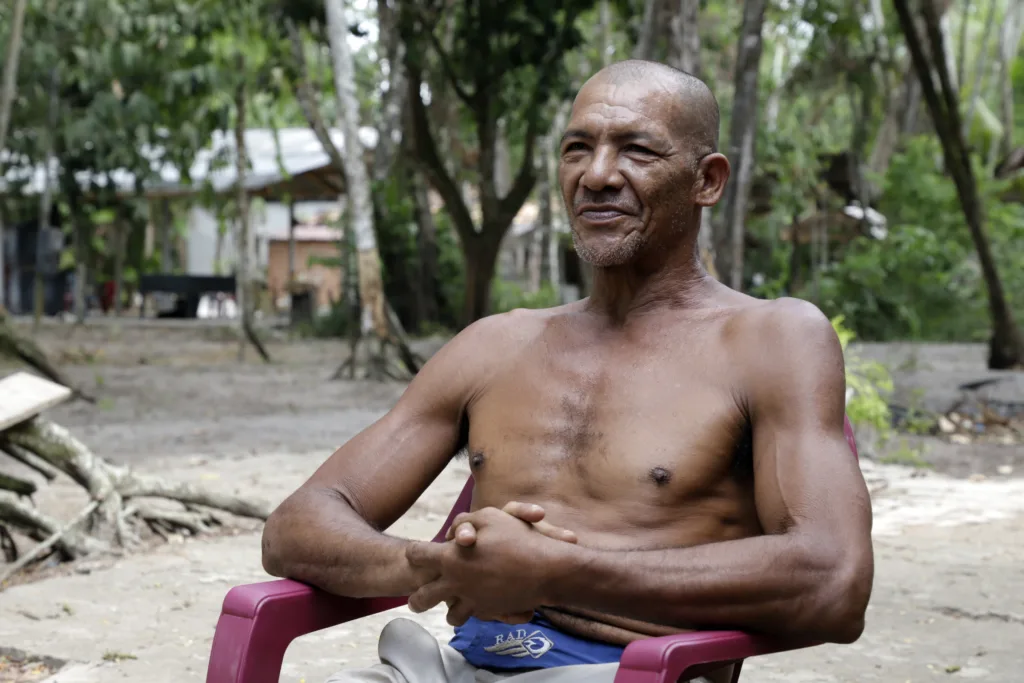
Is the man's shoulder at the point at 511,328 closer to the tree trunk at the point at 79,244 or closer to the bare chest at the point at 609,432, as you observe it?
the bare chest at the point at 609,432

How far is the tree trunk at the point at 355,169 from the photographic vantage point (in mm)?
11641

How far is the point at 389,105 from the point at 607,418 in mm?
15053

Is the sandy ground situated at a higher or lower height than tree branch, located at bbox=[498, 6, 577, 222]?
lower

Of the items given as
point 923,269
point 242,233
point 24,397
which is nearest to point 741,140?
point 24,397

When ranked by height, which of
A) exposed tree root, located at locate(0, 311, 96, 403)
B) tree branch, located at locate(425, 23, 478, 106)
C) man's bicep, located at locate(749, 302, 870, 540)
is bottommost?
exposed tree root, located at locate(0, 311, 96, 403)

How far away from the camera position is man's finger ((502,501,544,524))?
1.93 meters

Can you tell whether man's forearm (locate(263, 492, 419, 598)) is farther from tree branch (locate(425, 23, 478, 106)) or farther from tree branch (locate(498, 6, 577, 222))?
tree branch (locate(425, 23, 478, 106))

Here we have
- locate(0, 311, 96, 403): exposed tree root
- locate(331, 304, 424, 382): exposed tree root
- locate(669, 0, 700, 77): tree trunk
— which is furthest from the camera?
locate(331, 304, 424, 382): exposed tree root

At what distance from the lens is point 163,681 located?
360 centimetres

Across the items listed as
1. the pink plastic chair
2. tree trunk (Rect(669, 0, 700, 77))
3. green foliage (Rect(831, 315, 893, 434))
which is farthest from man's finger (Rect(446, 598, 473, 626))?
tree trunk (Rect(669, 0, 700, 77))

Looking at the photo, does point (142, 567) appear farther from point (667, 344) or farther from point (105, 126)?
point (105, 126)

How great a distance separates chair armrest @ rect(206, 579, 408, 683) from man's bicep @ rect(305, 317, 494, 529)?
0.26 m

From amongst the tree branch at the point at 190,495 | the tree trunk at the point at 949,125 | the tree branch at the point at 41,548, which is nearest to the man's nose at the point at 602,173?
the tree branch at the point at 41,548

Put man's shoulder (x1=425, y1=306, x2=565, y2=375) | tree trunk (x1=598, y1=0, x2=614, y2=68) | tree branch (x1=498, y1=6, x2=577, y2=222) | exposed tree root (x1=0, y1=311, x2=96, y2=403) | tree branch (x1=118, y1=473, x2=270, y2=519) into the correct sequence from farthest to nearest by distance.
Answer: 1. tree trunk (x1=598, y1=0, x2=614, y2=68)
2. tree branch (x1=498, y1=6, x2=577, y2=222)
3. exposed tree root (x1=0, y1=311, x2=96, y2=403)
4. tree branch (x1=118, y1=473, x2=270, y2=519)
5. man's shoulder (x1=425, y1=306, x2=565, y2=375)
